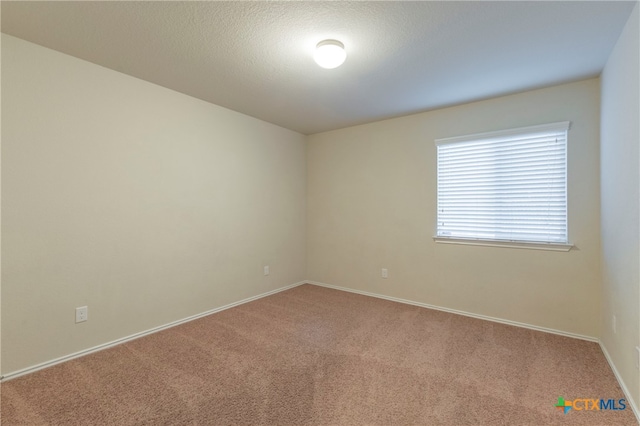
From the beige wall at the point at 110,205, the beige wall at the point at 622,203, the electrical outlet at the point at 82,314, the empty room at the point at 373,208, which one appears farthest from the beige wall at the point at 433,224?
the electrical outlet at the point at 82,314

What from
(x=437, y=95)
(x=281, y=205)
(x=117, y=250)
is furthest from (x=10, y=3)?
(x=437, y=95)

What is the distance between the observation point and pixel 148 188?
9.17ft

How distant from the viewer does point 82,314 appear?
7.80 ft

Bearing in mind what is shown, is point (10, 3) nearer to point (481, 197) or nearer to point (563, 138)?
point (481, 197)

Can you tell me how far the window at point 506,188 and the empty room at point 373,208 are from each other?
2cm

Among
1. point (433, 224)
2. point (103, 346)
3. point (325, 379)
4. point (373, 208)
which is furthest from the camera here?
point (373, 208)

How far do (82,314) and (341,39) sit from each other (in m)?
3.02

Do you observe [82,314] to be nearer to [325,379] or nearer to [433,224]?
[325,379]

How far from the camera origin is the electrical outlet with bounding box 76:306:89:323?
2354 mm

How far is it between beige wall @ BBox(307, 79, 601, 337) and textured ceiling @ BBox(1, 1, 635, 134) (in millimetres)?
331

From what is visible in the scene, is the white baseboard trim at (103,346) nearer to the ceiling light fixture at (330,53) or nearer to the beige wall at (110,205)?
the beige wall at (110,205)

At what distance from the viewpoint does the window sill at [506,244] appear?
2.79 meters

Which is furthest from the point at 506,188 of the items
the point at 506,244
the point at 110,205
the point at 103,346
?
the point at 103,346

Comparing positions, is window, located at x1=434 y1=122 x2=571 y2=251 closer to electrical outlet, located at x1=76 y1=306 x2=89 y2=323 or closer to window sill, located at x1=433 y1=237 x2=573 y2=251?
window sill, located at x1=433 y1=237 x2=573 y2=251
